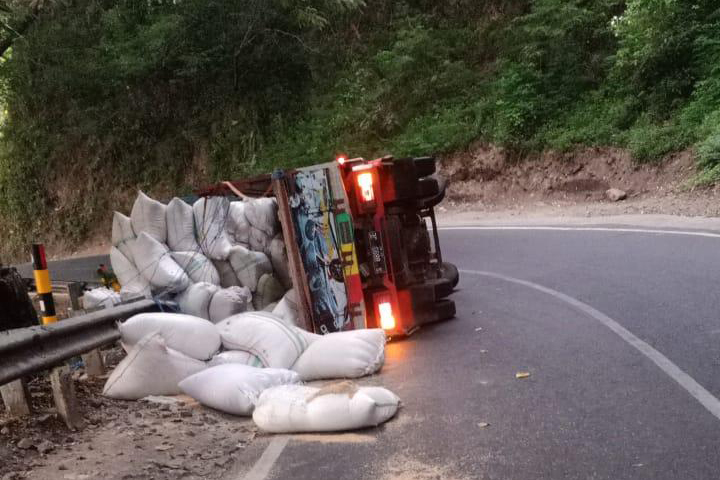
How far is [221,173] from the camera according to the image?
26078mm

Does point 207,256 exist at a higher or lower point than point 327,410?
higher

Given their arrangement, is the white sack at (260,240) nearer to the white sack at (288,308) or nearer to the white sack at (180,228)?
the white sack at (180,228)

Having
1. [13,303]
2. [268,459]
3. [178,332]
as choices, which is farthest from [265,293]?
[268,459]

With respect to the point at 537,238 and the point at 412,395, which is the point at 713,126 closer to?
the point at 537,238

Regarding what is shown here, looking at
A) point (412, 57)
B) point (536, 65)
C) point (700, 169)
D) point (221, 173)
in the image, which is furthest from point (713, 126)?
point (221, 173)

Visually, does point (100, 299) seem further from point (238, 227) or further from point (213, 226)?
point (238, 227)

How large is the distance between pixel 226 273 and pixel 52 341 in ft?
10.9

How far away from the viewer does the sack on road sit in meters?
6.25

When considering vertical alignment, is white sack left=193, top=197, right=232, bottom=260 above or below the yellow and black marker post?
above

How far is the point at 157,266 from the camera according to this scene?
758 centimetres

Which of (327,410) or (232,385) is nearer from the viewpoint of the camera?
(327,410)

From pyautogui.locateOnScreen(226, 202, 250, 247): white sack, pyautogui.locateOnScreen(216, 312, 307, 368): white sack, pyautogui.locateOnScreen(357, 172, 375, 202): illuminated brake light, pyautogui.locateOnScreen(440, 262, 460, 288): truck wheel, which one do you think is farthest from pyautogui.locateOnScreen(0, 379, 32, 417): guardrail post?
pyautogui.locateOnScreen(440, 262, 460, 288): truck wheel

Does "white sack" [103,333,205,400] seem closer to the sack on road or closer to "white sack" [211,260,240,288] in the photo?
the sack on road

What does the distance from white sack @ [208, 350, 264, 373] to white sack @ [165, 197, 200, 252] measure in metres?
2.04
